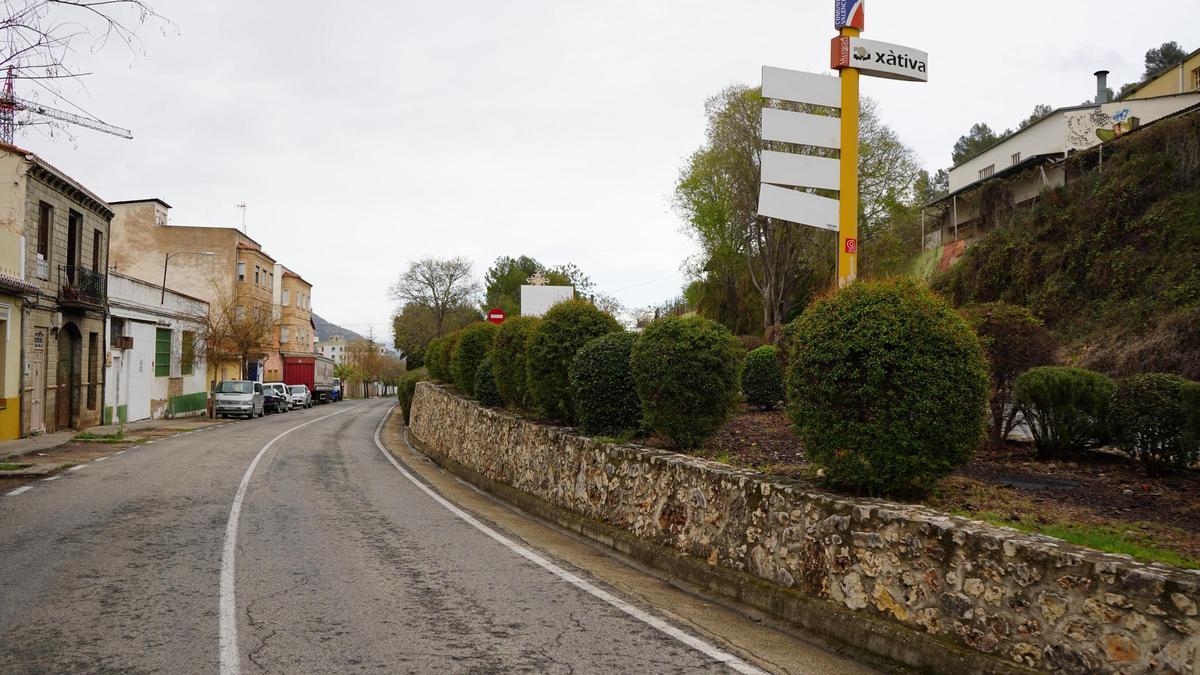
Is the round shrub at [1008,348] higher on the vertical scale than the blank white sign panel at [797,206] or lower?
lower

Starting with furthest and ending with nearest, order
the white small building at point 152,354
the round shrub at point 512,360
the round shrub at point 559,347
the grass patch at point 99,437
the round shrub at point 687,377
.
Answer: the white small building at point 152,354 → the grass patch at point 99,437 → the round shrub at point 512,360 → the round shrub at point 559,347 → the round shrub at point 687,377

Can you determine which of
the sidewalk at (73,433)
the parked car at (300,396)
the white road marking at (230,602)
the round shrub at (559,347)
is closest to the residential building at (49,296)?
the sidewalk at (73,433)

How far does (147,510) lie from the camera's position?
10.9 metres

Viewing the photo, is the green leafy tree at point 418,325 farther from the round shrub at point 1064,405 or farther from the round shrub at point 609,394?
the round shrub at point 1064,405

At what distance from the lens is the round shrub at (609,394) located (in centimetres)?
1087

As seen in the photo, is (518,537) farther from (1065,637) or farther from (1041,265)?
(1041,265)

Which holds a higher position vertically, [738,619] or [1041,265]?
[1041,265]

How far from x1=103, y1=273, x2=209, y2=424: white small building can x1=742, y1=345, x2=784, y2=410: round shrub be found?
24.7 m

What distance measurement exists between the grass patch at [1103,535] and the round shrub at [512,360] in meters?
9.56

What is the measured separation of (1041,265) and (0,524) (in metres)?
28.0

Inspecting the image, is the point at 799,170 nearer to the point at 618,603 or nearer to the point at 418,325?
the point at 618,603

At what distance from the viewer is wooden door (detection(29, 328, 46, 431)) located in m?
23.7

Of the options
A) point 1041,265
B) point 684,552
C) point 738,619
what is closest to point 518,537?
point 684,552

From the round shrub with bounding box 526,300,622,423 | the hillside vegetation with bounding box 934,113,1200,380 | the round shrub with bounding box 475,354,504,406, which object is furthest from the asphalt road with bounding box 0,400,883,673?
the hillside vegetation with bounding box 934,113,1200,380
